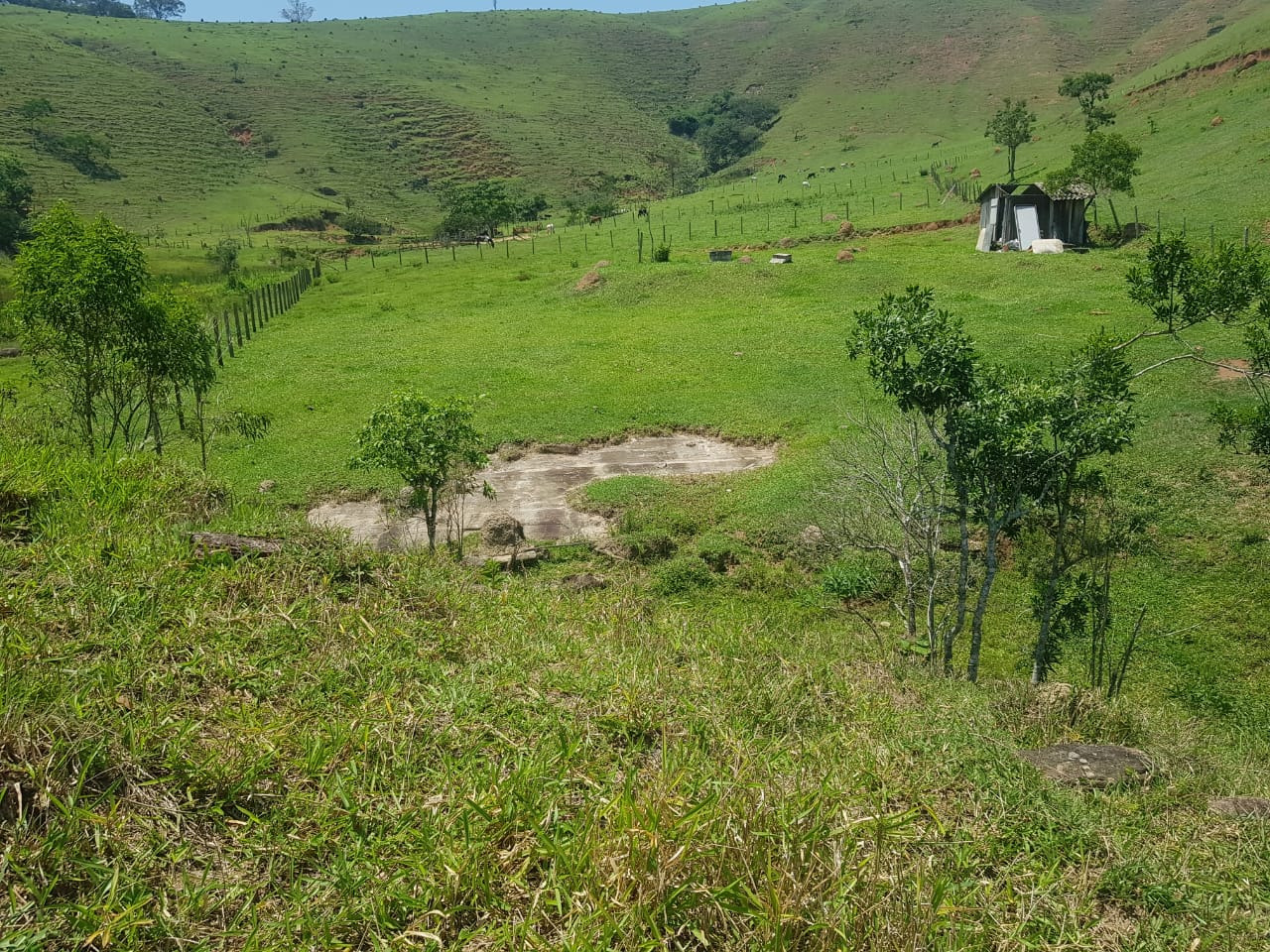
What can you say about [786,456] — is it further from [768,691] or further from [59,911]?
[59,911]

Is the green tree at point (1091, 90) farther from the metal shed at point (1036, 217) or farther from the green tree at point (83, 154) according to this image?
the green tree at point (83, 154)

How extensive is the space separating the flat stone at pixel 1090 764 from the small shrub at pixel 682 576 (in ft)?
27.9

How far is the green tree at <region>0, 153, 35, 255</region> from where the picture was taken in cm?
5866

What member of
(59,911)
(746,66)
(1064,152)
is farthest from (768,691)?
(746,66)

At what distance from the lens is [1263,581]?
13.4 meters

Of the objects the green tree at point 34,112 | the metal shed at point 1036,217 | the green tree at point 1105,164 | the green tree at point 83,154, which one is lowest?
the metal shed at point 1036,217

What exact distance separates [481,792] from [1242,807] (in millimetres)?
5357

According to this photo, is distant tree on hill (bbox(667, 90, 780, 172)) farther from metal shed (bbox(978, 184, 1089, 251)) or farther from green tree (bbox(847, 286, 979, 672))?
green tree (bbox(847, 286, 979, 672))

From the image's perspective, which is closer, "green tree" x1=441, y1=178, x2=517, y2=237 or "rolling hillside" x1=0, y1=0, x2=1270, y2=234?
"green tree" x1=441, y1=178, x2=517, y2=237

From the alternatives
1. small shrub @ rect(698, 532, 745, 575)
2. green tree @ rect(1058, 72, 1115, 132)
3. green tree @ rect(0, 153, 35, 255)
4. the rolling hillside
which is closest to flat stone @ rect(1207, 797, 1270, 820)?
small shrub @ rect(698, 532, 745, 575)

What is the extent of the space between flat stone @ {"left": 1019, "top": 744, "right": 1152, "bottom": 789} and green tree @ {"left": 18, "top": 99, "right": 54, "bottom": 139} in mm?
111071

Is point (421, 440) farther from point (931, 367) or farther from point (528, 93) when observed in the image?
point (528, 93)

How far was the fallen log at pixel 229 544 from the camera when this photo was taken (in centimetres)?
614

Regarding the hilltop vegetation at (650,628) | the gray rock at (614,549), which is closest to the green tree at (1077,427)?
the hilltop vegetation at (650,628)
